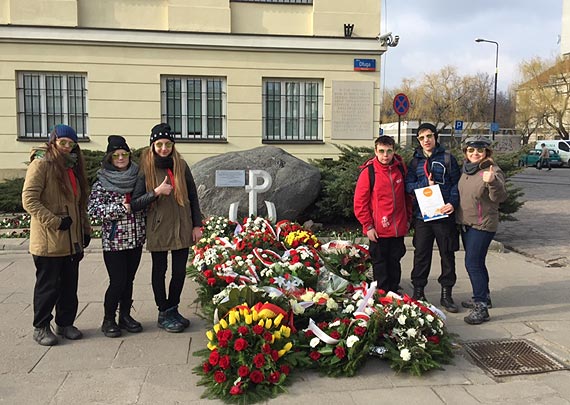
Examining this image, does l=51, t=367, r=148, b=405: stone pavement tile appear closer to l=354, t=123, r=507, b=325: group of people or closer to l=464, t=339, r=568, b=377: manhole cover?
l=354, t=123, r=507, b=325: group of people

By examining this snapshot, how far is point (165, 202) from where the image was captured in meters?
4.62

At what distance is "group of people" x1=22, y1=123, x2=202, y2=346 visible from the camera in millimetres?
4332

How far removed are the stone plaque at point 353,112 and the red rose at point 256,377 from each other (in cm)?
1162

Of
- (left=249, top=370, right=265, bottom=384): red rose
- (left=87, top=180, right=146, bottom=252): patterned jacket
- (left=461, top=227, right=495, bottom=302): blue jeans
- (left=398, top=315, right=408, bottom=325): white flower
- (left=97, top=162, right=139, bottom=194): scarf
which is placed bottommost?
(left=249, top=370, right=265, bottom=384): red rose

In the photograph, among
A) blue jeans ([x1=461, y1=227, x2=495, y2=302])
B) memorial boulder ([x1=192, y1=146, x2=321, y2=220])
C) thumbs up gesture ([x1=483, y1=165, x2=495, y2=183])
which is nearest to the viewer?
thumbs up gesture ([x1=483, y1=165, x2=495, y2=183])

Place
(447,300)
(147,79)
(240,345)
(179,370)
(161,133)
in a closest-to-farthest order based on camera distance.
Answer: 1. (240,345)
2. (179,370)
3. (161,133)
4. (447,300)
5. (147,79)

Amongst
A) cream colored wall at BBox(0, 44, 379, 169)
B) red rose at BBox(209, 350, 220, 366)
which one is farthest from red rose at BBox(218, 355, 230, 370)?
cream colored wall at BBox(0, 44, 379, 169)

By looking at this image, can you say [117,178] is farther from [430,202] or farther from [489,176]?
[489,176]

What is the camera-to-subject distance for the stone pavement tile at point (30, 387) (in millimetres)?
3492

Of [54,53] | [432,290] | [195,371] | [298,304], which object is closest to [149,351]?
[195,371]

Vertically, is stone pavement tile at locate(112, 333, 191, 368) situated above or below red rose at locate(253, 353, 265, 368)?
below

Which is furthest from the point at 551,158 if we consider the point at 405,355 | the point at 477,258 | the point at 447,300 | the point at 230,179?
the point at 405,355

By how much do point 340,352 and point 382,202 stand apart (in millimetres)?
1762

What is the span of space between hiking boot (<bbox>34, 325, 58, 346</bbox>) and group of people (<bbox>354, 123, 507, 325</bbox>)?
3029 mm
